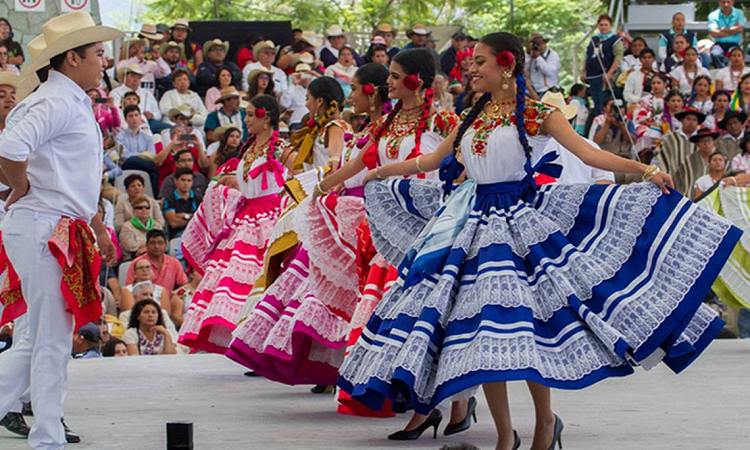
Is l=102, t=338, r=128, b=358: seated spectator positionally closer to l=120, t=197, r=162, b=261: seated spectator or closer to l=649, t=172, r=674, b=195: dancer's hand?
l=120, t=197, r=162, b=261: seated spectator

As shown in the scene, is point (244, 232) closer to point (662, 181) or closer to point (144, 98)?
point (662, 181)

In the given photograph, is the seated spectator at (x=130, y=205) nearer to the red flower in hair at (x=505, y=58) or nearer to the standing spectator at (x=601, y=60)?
the standing spectator at (x=601, y=60)

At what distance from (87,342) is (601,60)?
911 centimetres

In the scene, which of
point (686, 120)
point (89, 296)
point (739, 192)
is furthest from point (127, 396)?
point (686, 120)

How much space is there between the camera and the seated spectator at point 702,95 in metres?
14.4

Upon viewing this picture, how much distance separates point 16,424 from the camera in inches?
203

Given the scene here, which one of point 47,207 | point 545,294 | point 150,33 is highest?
point 47,207

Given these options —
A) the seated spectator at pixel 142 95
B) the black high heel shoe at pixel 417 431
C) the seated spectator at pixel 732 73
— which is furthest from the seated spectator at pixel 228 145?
the black high heel shoe at pixel 417 431

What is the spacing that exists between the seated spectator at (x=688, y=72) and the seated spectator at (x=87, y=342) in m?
8.71

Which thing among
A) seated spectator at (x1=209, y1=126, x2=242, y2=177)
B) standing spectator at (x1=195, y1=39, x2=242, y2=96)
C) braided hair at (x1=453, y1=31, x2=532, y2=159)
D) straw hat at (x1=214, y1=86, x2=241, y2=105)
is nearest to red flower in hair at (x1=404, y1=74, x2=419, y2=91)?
braided hair at (x1=453, y1=31, x2=532, y2=159)

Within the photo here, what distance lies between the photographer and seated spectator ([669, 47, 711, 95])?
15163 mm

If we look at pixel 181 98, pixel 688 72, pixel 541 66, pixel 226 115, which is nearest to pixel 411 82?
pixel 226 115

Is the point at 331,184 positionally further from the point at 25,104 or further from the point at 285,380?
the point at 25,104

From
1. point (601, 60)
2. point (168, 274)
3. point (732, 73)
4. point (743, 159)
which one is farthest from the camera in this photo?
point (601, 60)
